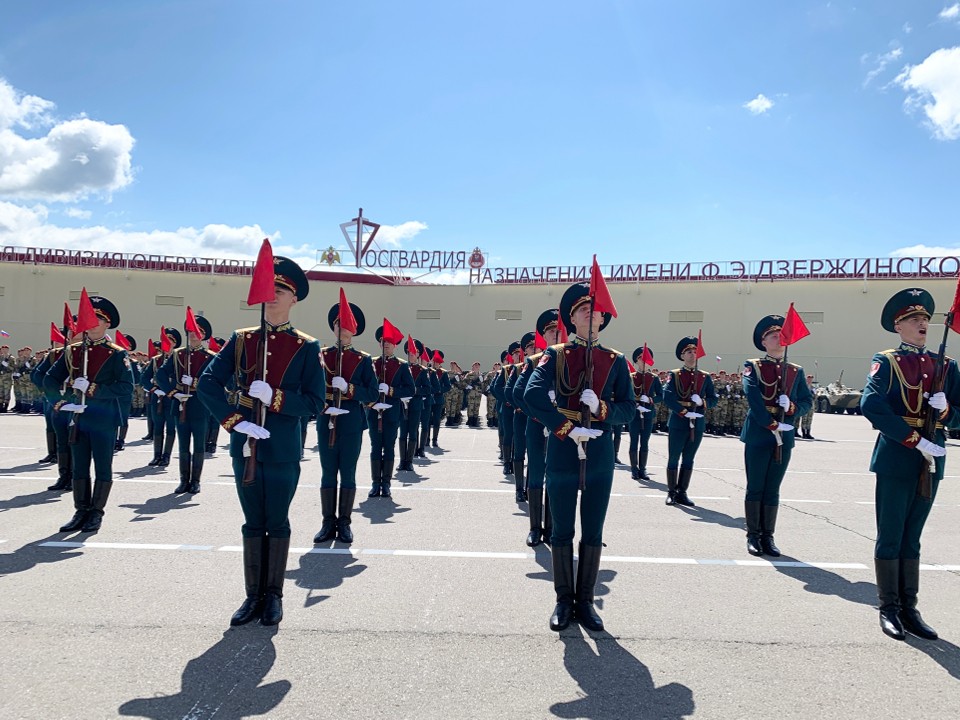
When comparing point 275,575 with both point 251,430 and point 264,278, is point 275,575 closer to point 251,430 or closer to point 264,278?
point 251,430

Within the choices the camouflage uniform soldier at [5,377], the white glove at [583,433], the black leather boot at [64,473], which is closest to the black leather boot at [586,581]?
the white glove at [583,433]

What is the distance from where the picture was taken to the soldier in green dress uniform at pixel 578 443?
14.3 feet

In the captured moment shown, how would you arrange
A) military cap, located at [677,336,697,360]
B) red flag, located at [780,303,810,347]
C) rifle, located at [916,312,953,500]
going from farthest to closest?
military cap, located at [677,336,697,360]
red flag, located at [780,303,810,347]
rifle, located at [916,312,953,500]

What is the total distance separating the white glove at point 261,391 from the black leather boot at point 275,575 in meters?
0.92

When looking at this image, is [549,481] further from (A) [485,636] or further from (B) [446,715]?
(B) [446,715]

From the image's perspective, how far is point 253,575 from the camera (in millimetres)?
4309

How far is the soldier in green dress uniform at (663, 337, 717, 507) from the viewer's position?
28.7 ft

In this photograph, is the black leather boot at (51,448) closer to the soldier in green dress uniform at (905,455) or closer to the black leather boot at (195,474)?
the black leather boot at (195,474)

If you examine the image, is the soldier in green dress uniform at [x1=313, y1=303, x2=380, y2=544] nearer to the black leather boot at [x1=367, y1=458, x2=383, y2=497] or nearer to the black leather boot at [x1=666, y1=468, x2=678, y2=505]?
the black leather boot at [x1=367, y1=458, x2=383, y2=497]

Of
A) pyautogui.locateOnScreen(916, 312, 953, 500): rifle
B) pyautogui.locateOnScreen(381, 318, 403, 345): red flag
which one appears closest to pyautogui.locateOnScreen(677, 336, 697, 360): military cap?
pyautogui.locateOnScreen(381, 318, 403, 345): red flag

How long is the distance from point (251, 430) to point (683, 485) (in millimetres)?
6174

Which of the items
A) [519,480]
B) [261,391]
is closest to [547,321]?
[519,480]

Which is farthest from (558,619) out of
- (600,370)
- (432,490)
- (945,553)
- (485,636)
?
(432,490)

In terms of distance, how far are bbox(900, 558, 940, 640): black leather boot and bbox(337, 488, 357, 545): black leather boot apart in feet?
14.6
